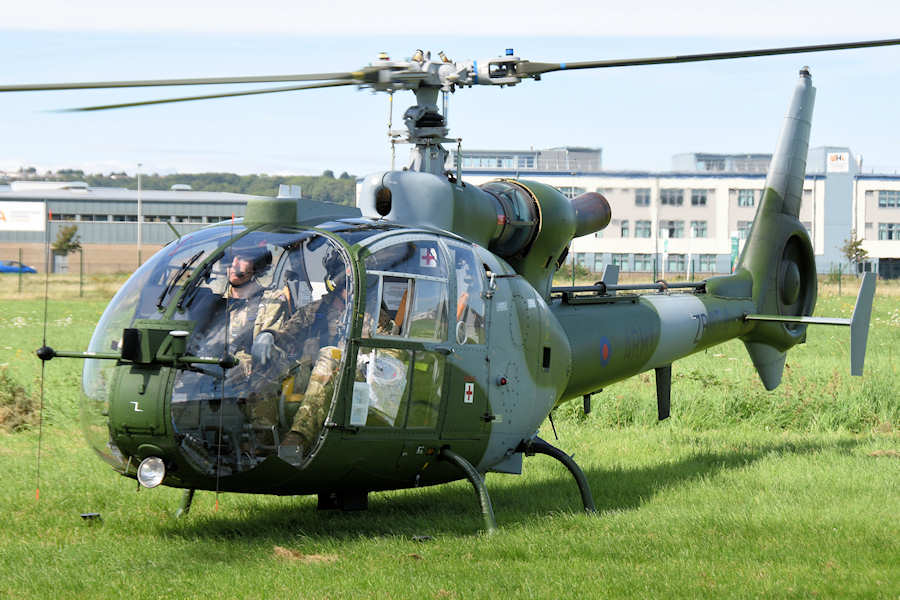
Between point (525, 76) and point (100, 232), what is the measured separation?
65.1 meters

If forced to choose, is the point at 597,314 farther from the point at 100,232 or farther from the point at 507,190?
the point at 100,232

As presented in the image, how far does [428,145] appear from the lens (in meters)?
9.95

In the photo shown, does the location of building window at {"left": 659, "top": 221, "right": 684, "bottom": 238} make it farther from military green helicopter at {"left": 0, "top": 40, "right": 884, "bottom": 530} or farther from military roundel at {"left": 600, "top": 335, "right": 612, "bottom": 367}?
military green helicopter at {"left": 0, "top": 40, "right": 884, "bottom": 530}

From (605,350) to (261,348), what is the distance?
468 centimetres

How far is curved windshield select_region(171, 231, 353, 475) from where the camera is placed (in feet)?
25.1

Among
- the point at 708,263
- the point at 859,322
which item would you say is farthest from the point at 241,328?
the point at 708,263

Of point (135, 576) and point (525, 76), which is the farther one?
point (525, 76)

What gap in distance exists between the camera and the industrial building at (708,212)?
82.6 meters

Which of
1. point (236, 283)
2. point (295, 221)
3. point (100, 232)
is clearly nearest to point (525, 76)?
point (295, 221)

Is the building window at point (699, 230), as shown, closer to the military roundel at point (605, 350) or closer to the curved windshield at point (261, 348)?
the military roundel at point (605, 350)

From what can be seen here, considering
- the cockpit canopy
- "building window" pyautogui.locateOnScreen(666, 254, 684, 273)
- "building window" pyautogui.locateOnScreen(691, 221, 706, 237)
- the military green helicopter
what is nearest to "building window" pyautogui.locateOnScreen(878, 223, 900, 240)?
"building window" pyautogui.locateOnScreen(691, 221, 706, 237)

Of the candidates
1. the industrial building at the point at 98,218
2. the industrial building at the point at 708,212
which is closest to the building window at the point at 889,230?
the industrial building at the point at 708,212

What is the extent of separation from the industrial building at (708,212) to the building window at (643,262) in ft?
0.27

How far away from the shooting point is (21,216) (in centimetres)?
7138
